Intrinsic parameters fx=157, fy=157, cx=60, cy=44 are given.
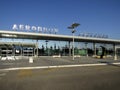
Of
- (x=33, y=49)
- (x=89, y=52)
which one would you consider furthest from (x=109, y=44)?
(x=33, y=49)

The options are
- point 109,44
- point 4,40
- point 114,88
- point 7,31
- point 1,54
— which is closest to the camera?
point 114,88

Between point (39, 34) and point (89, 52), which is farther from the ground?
point (39, 34)

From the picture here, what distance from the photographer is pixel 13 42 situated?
42250mm

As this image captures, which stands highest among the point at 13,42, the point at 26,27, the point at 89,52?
the point at 26,27

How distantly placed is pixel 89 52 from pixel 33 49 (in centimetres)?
2065

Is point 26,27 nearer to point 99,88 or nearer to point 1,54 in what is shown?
point 1,54

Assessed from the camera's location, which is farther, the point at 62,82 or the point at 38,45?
the point at 38,45

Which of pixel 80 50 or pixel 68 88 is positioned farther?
pixel 80 50

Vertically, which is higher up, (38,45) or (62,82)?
(38,45)

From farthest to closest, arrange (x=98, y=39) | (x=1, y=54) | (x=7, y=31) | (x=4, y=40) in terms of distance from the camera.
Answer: (x=98, y=39) → (x=4, y=40) → (x=1, y=54) → (x=7, y=31)

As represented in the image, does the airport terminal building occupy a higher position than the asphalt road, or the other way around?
the airport terminal building

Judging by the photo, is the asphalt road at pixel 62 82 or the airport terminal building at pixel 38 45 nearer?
the asphalt road at pixel 62 82

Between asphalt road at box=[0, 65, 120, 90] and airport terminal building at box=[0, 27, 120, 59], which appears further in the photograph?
airport terminal building at box=[0, 27, 120, 59]

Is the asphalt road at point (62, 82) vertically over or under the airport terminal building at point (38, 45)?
under
